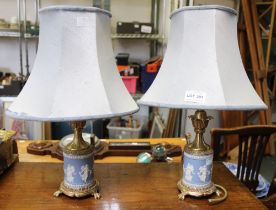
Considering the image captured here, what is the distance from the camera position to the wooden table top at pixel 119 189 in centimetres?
81

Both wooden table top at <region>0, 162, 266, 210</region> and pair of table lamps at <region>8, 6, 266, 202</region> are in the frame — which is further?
wooden table top at <region>0, 162, 266, 210</region>

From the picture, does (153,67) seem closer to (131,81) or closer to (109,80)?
(131,81)

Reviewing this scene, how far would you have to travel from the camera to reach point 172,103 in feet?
2.52

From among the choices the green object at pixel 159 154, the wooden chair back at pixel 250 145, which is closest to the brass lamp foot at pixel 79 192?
the green object at pixel 159 154

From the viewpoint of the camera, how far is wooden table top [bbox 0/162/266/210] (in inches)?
31.8

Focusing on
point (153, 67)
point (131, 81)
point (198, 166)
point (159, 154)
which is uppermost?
point (153, 67)

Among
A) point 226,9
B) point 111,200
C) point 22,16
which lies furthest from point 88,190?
point 22,16

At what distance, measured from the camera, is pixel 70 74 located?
2.34 ft

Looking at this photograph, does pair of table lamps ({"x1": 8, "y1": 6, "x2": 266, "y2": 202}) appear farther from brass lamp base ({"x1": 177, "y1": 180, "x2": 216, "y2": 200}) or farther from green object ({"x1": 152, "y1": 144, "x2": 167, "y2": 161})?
green object ({"x1": 152, "y1": 144, "x2": 167, "y2": 161})

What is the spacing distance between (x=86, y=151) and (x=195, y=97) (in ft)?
1.18

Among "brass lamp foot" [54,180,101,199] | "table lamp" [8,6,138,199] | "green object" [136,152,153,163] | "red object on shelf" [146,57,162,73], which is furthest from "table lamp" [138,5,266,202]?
"red object on shelf" [146,57,162,73]

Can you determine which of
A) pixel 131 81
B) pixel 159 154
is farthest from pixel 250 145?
pixel 131 81

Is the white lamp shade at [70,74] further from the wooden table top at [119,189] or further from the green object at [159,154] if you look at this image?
the green object at [159,154]

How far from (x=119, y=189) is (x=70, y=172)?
6.9 inches
